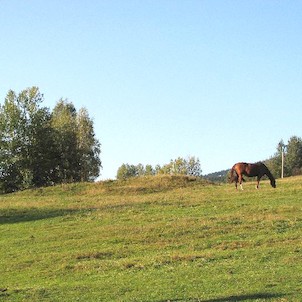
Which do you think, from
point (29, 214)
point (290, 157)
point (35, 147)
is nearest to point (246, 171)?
point (29, 214)

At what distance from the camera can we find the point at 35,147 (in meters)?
65.5

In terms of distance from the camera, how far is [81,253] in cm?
2111

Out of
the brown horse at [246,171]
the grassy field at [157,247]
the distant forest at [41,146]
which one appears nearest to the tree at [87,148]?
→ the distant forest at [41,146]

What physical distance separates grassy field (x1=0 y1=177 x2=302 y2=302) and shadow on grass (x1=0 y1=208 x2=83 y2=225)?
75mm

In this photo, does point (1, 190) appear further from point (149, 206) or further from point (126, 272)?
point (126, 272)

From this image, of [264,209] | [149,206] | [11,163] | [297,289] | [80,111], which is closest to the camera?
[297,289]

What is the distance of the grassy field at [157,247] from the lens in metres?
14.0

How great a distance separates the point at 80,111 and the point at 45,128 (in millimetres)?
12493

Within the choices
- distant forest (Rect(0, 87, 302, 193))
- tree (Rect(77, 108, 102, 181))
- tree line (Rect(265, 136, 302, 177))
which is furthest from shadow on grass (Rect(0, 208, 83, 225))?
tree line (Rect(265, 136, 302, 177))

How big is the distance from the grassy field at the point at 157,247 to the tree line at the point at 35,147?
82.4 ft

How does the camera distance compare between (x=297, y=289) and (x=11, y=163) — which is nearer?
(x=297, y=289)

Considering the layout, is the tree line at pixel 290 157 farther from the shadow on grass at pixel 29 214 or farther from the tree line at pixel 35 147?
the shadow on grass at pixel 29 214

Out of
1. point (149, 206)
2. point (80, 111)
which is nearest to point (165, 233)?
point (149, 206)

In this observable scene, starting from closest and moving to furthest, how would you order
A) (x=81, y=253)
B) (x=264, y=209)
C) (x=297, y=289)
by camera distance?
(x=297, y=289), (x=81, y=253), (x=264, y=209)
